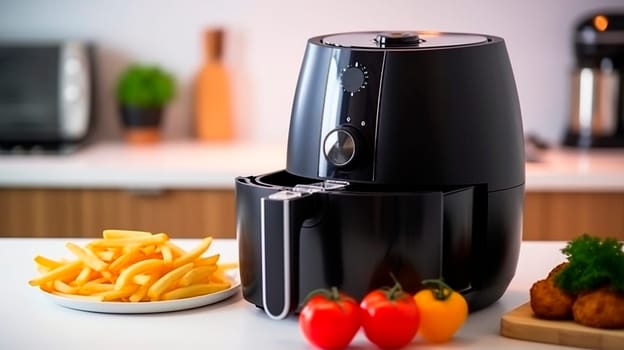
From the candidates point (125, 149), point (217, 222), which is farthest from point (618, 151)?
point (125, 149)

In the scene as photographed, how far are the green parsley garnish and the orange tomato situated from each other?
0.13m

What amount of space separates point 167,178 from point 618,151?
4.08 ft

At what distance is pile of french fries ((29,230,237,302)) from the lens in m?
1.43

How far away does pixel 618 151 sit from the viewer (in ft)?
10.2

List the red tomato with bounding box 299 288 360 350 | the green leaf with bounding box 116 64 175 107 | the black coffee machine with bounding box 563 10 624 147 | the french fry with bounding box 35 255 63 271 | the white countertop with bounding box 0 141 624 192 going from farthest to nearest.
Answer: the green leaf with bounding box 116 64 175 107, the black coffee machine with bounding box 563 10 624 147, the white countertop with bounding box 0 141 624 192, the french fry with bounding box 35 255 63 271, the red tomato with bounding box 299 288 360 350

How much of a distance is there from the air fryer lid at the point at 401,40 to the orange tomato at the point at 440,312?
32 centimetres

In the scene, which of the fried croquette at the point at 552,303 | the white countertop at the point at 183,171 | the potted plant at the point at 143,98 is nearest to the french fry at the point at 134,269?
the fried croquette at the point at 552,303

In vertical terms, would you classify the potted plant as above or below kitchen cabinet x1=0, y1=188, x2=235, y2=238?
above

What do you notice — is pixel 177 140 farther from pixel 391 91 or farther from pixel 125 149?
pixel 391 91

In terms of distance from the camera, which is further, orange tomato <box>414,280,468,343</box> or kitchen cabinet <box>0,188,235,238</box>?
kitchen cabinet <box>0,188,235,238</box>

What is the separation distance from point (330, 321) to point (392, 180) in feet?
0.75

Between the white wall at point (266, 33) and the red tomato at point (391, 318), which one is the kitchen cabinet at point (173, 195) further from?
the red tomato at point (391, 318)

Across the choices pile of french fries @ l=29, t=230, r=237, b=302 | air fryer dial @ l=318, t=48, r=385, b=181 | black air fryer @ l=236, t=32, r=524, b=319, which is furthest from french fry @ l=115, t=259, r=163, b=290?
air fryer dial @ l=318, t=48, r=385, b=181

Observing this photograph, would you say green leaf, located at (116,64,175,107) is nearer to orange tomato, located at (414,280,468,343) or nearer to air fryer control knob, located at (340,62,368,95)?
air fryer control knob, located at (340,62,368,95)
